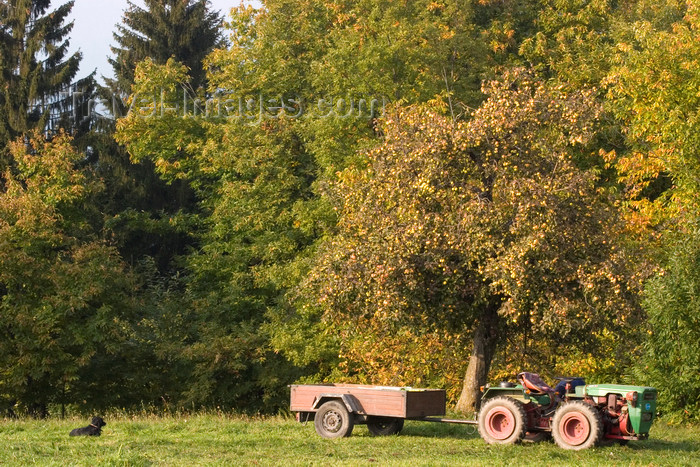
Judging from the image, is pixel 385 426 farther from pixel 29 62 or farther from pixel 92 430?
pixel 29 62

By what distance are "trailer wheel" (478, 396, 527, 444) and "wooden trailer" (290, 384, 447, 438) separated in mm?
1052

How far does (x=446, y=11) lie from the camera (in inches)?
1275

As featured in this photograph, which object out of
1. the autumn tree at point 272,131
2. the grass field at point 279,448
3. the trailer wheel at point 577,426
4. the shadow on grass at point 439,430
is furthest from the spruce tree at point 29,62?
the trailer wheel at point 577,426

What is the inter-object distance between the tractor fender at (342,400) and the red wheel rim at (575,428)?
356 centimetres

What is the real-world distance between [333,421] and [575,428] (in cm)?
428

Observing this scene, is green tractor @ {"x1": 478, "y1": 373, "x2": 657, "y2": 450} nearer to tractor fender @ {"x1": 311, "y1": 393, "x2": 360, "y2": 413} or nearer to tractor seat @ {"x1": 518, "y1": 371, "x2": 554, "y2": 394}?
tractor seat @ {"x1": 518, "y1": 371, "x2": 554, "y2": 394}

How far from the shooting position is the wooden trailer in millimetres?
14516

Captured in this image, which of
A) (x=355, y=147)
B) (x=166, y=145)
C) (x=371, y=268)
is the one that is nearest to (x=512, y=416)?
(x=371, y=268)

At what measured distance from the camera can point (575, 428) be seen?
1361cm

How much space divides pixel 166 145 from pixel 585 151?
1746cm

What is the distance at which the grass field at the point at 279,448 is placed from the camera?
11.6 meters

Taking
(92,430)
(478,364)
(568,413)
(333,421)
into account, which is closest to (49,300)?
(92,430)

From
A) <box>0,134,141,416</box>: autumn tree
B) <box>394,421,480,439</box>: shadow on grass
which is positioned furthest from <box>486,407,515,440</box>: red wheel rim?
<box>0,134,141,416</box>: autumn tree

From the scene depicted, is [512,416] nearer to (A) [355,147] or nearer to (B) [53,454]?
(B) [53,454]
